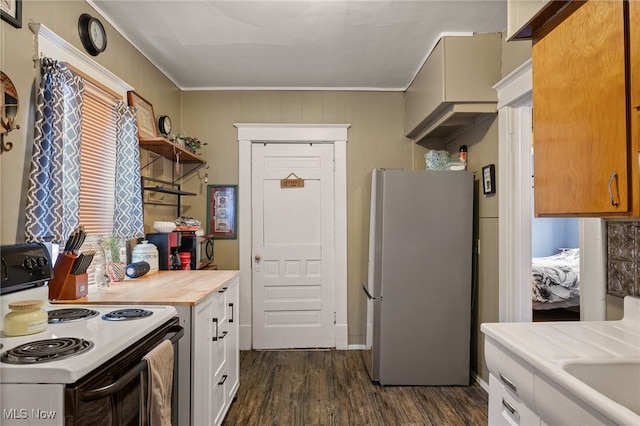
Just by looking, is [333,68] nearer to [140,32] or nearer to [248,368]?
[140,32]

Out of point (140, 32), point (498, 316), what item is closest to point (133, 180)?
point (140, 32)

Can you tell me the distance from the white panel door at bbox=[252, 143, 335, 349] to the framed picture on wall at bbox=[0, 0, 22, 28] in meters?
2.18

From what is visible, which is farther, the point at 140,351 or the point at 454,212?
the point at 454,212

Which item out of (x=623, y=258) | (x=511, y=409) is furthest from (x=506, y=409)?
(x=623, y=258)

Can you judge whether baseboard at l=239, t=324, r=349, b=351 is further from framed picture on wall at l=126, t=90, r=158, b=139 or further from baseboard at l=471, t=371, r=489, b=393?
framed picture on wall at l=126, t=90, r=158, b=139

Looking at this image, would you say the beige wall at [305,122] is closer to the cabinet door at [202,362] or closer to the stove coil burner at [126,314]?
the cabinet door at [202,362]

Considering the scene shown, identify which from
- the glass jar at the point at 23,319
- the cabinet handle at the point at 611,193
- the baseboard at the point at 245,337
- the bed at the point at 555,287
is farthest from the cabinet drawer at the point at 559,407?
the bed at the point at 555,287

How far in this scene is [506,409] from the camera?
4.53ft

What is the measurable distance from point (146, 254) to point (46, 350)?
1.60m

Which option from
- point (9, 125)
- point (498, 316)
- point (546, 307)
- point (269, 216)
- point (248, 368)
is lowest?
point (248, 368)

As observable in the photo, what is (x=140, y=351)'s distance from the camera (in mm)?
1292

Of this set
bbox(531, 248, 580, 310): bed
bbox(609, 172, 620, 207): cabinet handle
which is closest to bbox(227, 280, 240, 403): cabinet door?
bbox(609, 172, 620, 207): cabinet handle

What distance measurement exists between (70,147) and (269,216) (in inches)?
80.9

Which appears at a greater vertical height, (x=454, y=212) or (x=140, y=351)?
(x=454, y=212)
